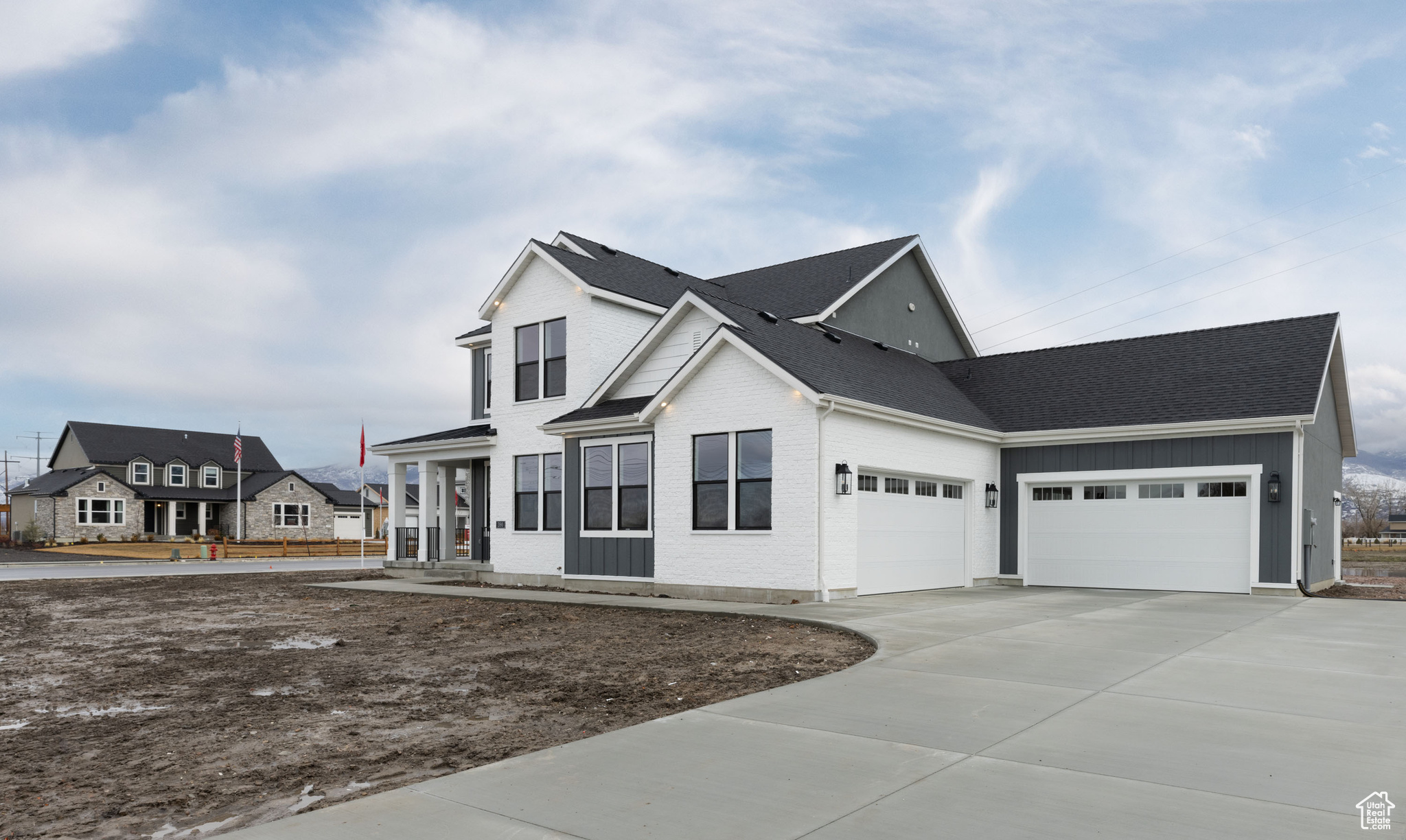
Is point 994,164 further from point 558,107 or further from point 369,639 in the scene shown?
point 369,639

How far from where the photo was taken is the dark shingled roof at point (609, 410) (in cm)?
1832

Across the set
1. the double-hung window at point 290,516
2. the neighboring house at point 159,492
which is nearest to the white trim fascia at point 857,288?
the neighboring house at point 159,492

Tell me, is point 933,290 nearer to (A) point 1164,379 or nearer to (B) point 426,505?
(A) point 1164,379

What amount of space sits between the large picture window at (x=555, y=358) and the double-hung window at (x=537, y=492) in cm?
152

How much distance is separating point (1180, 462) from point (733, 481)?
9.19 meters

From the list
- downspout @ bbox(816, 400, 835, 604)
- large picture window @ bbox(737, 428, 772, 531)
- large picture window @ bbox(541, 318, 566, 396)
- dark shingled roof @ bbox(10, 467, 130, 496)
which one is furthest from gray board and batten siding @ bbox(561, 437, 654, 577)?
dark shingled roof @ bbox(10, 467, 130, 496)

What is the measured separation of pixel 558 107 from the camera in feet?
66.4

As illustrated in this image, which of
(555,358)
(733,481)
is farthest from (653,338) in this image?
(733,481)

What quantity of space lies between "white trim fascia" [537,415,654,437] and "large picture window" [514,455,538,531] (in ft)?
4.88

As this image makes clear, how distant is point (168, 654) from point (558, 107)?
13865 millimetres

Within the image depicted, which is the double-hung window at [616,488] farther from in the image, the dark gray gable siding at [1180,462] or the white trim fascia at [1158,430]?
the dark gray gable siding at [1180,462]

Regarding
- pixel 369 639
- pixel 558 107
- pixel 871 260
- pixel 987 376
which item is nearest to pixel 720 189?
pixel 871 260

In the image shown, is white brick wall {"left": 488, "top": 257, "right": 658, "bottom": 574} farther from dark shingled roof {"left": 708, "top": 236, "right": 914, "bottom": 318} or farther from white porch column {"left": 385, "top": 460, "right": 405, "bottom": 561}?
white porch column {"left": 385, "top": 460, "right": 405, "bottom": 561}

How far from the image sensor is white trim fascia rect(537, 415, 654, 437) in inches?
706
